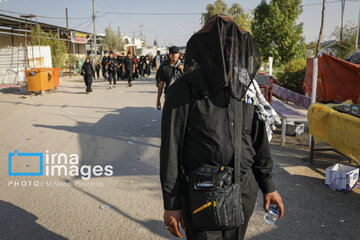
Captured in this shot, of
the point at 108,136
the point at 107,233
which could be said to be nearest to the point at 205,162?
the point at 107,233

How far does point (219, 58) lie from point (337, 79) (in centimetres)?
812

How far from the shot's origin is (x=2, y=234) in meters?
3.27

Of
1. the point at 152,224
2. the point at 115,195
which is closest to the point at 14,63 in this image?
the point at 115,195

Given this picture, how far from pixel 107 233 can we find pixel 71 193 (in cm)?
130

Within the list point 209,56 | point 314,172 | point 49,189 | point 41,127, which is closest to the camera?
point 209,56

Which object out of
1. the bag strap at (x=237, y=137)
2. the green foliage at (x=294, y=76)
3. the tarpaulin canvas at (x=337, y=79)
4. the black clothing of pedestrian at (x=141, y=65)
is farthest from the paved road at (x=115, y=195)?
the black clothing of pedestrian at (x=141, y=65)

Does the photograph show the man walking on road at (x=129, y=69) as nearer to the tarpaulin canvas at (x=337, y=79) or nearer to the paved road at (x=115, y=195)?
Answer: the paved road at (x=115, y=195)

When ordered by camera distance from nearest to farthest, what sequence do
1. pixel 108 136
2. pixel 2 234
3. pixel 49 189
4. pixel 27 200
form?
1. pixel 2 234
2. pixel 27 200
3. pixel 49 189
4. pixel 108 136

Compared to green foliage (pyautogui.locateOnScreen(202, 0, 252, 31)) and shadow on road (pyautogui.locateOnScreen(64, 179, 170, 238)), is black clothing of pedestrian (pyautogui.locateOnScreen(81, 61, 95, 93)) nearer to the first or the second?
shadow on road (pyautogui.locateOnScreen(64, 179, 170, 238))

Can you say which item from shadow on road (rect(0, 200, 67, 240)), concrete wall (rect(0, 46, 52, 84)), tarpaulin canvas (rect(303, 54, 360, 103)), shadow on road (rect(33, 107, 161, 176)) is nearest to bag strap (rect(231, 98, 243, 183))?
shadow on road (rect(0, 200, 67, 240))

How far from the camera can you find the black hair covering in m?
1.71

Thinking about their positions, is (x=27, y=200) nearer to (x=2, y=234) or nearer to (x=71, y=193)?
(x=71, y=193)

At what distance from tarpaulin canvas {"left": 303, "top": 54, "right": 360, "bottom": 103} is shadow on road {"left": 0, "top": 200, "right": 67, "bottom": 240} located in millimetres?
7970

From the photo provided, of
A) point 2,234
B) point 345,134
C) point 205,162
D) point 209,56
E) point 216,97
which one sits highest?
point 209,56
